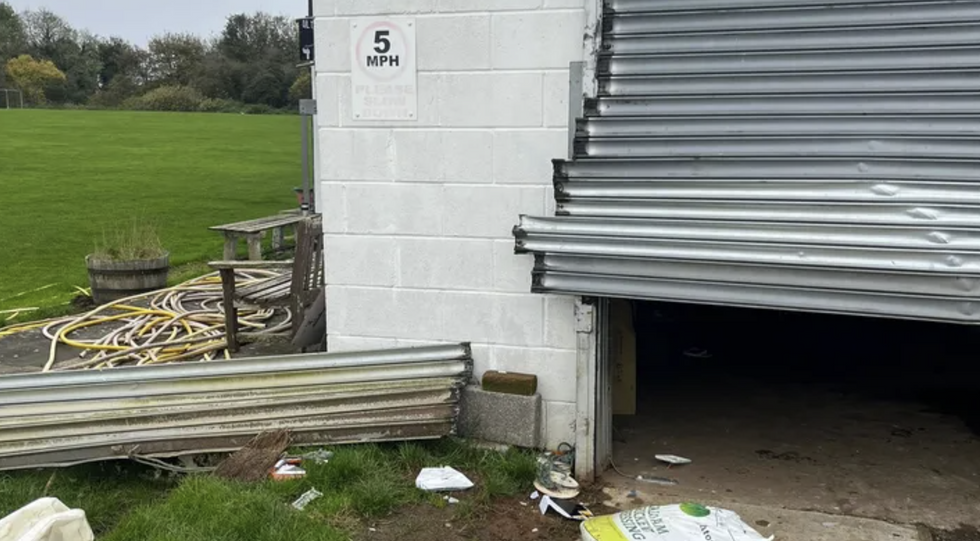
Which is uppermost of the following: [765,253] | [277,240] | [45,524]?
[765,253]

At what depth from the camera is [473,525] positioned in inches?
142

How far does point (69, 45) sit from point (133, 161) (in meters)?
43.8

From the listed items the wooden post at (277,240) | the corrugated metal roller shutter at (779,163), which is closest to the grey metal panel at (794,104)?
the corrugated metal roller shutter at (779,163)

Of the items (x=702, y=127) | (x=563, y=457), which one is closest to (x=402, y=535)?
(x=563, y=457)

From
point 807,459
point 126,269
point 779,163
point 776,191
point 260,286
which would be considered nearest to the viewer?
point 776,191

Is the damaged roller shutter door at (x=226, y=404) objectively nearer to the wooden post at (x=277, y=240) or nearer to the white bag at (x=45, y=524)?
the white bag at (x=45, y=524)

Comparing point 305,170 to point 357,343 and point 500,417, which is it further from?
point 500,417

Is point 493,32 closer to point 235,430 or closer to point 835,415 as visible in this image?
point 235,430

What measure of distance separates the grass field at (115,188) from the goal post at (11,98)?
60.3 ft

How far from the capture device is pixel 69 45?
6159 centimetres

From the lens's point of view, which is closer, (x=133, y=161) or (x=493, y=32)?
(x=493, y=32)

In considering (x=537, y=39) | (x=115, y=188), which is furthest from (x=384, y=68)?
(x=115, y=188)

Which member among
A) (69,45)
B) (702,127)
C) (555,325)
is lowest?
(555,325)

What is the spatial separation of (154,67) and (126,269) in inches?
2359
